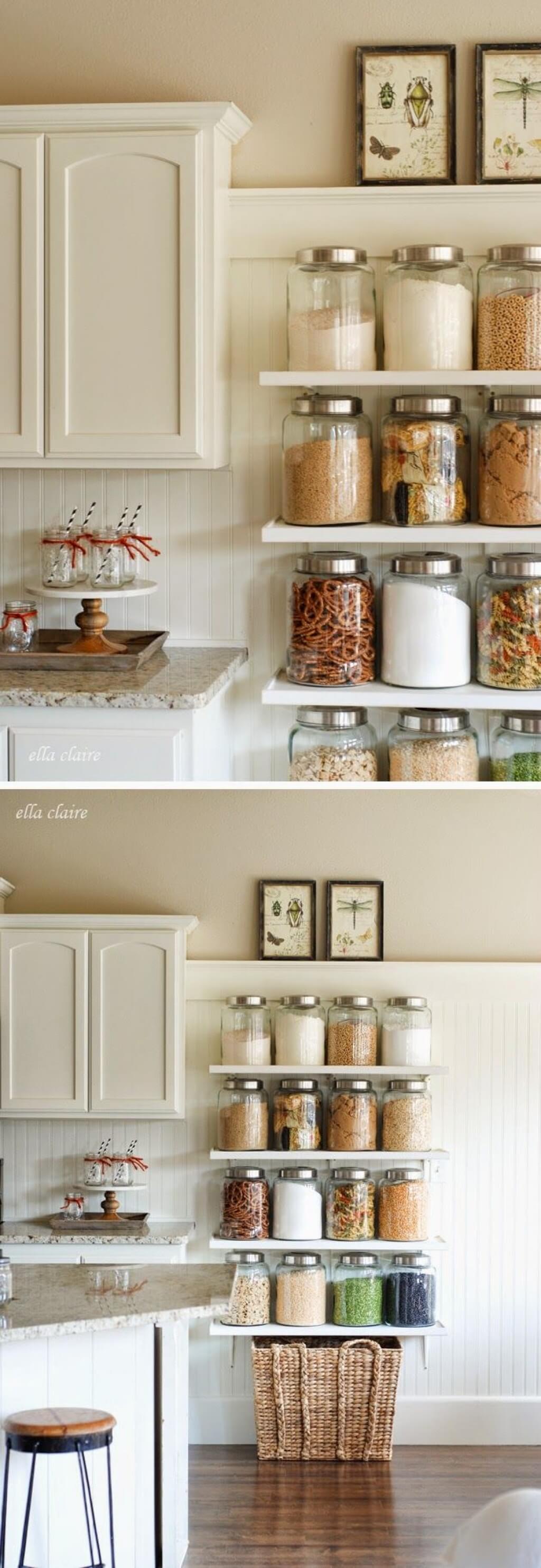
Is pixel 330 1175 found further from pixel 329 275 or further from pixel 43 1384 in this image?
pixel 329 275

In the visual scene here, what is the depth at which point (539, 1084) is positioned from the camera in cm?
455

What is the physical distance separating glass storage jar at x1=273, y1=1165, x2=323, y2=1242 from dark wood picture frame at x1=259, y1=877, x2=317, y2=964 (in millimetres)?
557

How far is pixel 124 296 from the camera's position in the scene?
3418mm

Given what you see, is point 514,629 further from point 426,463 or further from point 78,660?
point 78,660

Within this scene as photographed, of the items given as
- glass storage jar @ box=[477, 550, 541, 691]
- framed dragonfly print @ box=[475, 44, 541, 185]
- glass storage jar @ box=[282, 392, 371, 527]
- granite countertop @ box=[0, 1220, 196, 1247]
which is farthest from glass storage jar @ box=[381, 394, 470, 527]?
granite countertop @ box=[0, 1220, 196, 1247]

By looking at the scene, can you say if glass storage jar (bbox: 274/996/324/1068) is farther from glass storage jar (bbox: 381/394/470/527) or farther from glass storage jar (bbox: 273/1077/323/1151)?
glass storage jar (bbox: 381/394/470/527)

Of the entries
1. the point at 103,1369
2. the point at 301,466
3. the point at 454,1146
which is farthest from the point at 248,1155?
the point at 301,466

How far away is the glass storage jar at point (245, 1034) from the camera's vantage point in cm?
446

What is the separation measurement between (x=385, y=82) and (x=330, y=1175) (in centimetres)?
271

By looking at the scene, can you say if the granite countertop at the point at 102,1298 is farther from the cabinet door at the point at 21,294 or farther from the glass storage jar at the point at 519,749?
the cabinet door at the point at 21,294

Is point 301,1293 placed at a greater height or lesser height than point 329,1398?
greater

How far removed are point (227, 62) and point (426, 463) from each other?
101 centimetres

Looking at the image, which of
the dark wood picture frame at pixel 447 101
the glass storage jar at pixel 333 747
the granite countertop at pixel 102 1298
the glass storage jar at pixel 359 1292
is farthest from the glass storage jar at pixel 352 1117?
the dark wood picture frame at pixel 447 101

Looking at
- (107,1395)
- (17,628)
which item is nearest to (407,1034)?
(107,1395)
